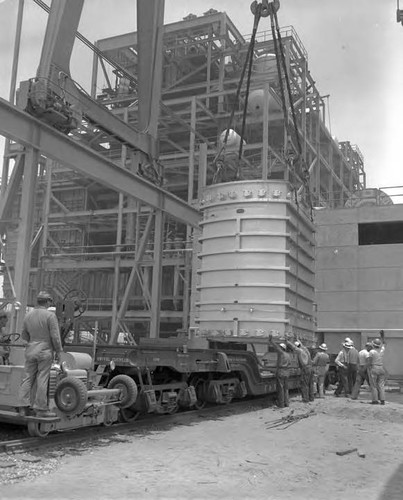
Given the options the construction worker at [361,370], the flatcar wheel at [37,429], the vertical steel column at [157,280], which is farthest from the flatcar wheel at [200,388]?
the construction worker at [361,370]

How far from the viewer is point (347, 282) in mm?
20781

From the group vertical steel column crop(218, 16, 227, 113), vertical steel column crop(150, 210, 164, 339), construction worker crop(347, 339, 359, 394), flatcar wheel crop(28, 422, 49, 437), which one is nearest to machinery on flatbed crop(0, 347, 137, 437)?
flatcar wheel crop(28, 422, 49, 437)

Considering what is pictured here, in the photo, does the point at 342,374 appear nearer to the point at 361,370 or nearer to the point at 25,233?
the point at 361,370

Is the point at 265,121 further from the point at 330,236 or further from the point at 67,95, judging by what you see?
the point at 67,95

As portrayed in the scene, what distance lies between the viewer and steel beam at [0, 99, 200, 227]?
Result: 9422 millimetres

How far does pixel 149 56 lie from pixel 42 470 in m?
10.2

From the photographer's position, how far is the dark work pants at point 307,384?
1175 centimetres

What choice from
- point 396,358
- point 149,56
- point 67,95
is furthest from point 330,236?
point 67,95

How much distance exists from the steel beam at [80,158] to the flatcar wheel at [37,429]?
5182 millimetres

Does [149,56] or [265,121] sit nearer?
[149,56]

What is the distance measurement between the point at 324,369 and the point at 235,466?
8009mm

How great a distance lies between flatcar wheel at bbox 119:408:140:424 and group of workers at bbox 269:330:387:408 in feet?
10.2

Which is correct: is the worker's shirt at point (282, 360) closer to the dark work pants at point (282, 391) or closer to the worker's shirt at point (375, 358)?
the dark work pants at point (282, 391)

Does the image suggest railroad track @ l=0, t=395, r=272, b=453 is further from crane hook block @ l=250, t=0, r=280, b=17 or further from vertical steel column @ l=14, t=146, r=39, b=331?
crane hook block @ l=250, t=0, r=280, b=17
